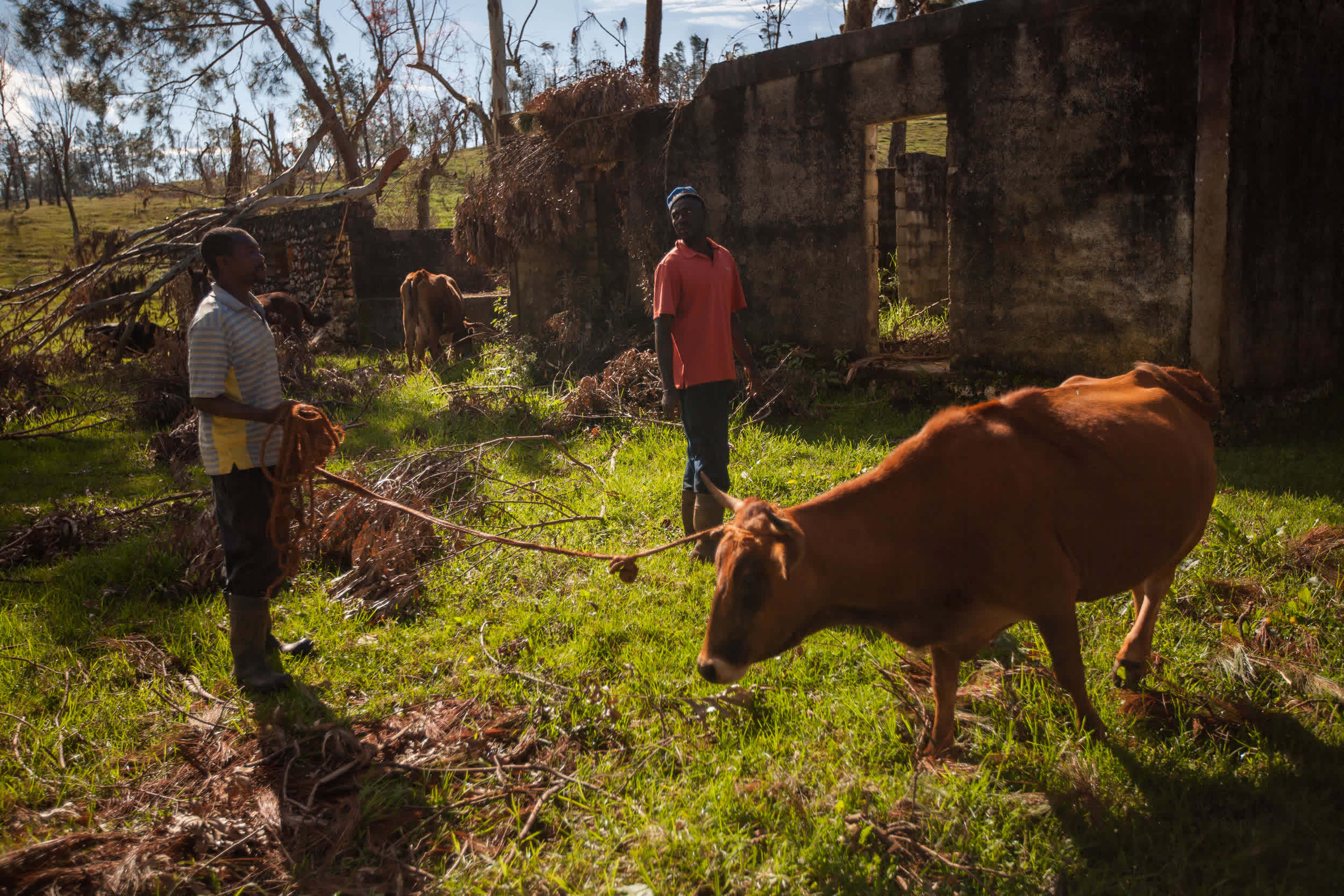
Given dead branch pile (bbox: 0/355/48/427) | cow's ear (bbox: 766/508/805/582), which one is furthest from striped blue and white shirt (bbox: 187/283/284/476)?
dead branch pile (bbox: 0/355/48/427)

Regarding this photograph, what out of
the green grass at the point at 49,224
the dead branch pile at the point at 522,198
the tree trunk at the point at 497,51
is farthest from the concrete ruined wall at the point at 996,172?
the green grass at the point at 49,224

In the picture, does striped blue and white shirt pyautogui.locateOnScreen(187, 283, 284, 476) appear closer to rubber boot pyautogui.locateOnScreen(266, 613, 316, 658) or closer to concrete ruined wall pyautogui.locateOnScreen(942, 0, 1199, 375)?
rubber boot pyautogui.locateOnScreen(266, 613, 316, 658)

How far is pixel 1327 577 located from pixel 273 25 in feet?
76.1

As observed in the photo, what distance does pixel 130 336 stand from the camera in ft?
39.6

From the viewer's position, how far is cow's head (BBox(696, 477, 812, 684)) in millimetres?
2680

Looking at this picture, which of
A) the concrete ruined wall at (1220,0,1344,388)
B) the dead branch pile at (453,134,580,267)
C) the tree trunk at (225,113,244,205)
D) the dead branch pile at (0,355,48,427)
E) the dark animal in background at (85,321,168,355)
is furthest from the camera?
the tree trunk at (225,113,244,205)

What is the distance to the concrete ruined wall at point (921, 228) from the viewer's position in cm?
1229

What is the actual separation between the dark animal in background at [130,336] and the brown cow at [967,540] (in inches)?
374

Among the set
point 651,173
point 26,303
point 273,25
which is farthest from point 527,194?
point 273,25

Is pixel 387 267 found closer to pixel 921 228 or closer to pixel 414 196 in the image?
pixel 921 228

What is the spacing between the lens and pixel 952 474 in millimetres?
3043

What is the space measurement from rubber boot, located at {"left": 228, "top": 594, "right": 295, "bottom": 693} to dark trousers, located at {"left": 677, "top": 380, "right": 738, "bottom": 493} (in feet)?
7.68

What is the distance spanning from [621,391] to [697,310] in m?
4.00

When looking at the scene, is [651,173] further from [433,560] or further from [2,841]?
[2,841]
